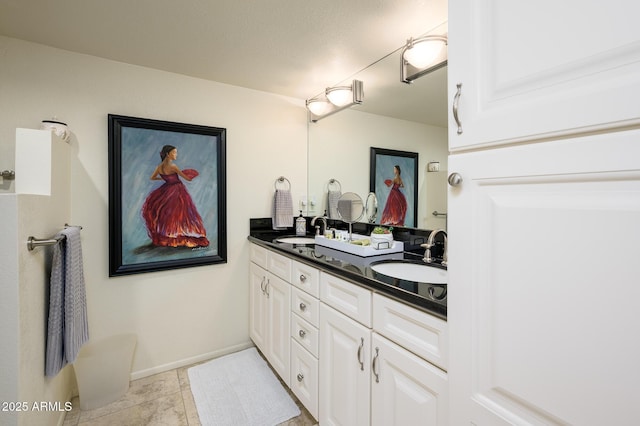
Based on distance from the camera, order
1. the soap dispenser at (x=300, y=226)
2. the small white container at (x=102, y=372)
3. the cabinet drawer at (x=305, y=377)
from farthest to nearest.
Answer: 1. the soap dispenser at (x=300, y=226)
2. the small white container at (x=102, y=372)
3. the cabinet drawer at (x=305, y=377)

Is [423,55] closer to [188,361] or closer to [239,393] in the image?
[239,393]

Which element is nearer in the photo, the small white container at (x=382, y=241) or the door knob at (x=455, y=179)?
the door knob at (x=455, y=179)

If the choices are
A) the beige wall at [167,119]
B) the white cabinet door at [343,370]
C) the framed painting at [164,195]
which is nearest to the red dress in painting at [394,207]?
the beige wall at [167,119]

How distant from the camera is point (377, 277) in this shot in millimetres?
1165

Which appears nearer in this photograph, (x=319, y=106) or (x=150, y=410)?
(x=150, y=410)

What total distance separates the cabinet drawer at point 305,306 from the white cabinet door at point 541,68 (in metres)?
1.08

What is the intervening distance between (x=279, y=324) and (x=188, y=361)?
3.10 ft

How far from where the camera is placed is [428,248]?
151cm

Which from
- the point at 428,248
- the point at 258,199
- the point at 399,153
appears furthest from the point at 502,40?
the point at 258,199

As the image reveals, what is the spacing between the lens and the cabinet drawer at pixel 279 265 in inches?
72.5

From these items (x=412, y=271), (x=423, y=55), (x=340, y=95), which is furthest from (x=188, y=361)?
(x=423, y=55)

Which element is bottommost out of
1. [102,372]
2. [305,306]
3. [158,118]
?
[102,372]

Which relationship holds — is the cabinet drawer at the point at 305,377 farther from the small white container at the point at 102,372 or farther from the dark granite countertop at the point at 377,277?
the small white container at the point at 102,372

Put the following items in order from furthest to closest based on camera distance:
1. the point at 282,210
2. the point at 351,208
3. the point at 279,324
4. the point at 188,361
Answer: the point at 282,210
the point at 188,361
the point at 351,208
the point at 279,324
